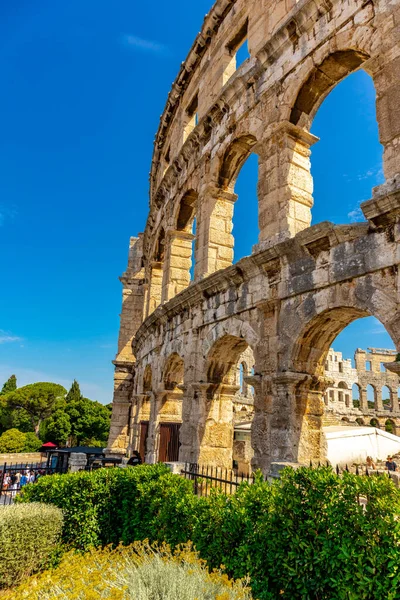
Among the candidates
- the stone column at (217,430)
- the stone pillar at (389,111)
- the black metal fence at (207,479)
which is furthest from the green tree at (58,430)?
the stone pillar at (389,111)

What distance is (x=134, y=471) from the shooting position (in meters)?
6.31

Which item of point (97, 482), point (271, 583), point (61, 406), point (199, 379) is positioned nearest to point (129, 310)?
point (199, 379)

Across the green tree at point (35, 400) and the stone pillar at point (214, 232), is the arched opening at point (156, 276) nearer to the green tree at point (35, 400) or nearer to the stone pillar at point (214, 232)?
the stone pillar at point (214, 232)

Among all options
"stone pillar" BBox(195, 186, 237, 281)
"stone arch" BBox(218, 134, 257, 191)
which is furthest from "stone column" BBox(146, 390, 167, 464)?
"stone arch" BBox(218, 134, 257, 191)

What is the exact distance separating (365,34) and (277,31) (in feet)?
7.30

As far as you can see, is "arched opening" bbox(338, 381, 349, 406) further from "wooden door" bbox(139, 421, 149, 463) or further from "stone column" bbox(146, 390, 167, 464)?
"stone column" bbox(146, 390, 167, 464)

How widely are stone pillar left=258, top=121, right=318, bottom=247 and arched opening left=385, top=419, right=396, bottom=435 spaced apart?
30.0 m

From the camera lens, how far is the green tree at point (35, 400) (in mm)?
41469

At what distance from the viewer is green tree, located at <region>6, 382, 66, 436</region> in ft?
136

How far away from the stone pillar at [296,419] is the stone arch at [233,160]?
18.2 feet

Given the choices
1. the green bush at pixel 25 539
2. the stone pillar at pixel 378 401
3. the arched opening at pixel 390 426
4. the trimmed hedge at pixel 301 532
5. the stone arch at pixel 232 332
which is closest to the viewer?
the trimmed hedge at pixel 301 532

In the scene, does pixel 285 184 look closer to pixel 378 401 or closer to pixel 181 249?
pixel 181 249

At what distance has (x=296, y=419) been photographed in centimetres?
629

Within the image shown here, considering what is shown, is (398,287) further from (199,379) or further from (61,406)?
(61,406)
